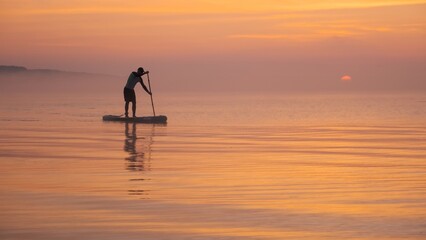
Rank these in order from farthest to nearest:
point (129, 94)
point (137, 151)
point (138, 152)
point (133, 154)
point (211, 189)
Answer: point (129, 94) → point (137, 151) → point (138, 152) → point (133, 154) → point (211, 189)

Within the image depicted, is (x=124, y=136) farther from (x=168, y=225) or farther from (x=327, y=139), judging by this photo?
(x=168, y=225)

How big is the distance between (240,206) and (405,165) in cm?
606

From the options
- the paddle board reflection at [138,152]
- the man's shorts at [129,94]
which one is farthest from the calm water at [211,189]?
the man's shorts at [129,94]

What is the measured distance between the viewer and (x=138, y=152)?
1959 cm

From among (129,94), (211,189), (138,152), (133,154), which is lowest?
(211,189)

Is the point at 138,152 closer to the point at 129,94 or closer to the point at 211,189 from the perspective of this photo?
the point at 211,189

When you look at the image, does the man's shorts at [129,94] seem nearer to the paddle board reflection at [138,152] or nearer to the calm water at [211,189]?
A: the paddle board reflection at [138,152]

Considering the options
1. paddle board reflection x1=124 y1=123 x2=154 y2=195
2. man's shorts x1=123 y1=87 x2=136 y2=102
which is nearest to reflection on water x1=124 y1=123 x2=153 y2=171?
paddle board reflection x1=124 y1=123 x2=154 y2=195

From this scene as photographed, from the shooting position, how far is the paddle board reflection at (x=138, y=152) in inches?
548

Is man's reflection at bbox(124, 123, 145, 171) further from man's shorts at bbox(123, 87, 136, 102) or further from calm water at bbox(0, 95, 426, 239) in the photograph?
man's shorts at bbox(123, 87, 136, 102)

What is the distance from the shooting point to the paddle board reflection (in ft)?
45.6

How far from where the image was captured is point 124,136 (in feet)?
83.4

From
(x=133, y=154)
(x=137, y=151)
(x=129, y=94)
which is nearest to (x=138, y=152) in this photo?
(x=137, y=151)

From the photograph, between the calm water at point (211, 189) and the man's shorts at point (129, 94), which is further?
the man's shorts at point (129, 94)
